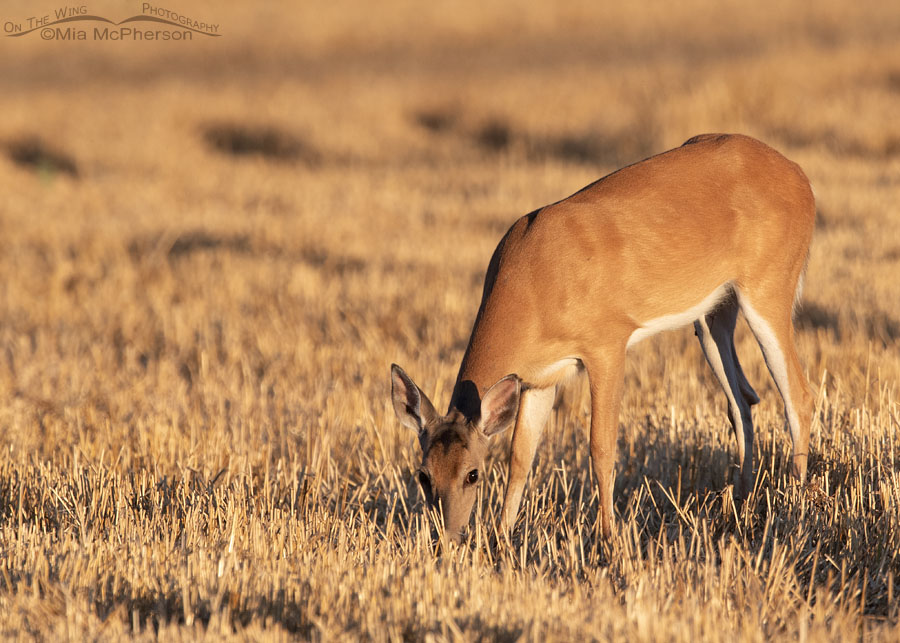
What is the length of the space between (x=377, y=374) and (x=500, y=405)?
357cm

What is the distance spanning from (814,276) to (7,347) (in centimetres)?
758

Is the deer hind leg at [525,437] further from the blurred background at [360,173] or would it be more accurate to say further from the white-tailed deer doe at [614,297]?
the blurred background at [360,173]

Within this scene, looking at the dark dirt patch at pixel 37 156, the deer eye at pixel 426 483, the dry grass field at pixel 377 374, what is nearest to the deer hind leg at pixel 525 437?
the dry grass field at pixel 377 374

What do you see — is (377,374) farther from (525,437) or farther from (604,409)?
Answer: (604,409)

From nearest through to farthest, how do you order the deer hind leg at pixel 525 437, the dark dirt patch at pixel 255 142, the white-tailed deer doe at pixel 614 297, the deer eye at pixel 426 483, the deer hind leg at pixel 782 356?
the deer eye at pixel 426 483, the white-tailed deer doe at pixel 614 297, the deer hind leg at pixel 525 437, the deer hind leg at pixel 782 356, the dark dirt patch at pixel 255 142

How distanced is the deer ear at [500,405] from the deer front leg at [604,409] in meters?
0.41

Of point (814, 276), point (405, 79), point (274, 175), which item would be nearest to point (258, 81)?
point (405, 79)

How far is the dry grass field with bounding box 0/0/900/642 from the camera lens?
165 inches

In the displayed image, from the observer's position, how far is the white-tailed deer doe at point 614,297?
535 centimetres

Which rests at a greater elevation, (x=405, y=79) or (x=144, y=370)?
(x=405, y=79)

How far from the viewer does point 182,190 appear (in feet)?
60.6

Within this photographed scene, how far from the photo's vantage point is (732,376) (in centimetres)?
640

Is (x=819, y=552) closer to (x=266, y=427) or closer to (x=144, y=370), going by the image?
(x=266, y=427)

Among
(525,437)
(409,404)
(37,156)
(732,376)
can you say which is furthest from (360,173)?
(409,404)
